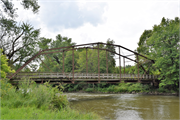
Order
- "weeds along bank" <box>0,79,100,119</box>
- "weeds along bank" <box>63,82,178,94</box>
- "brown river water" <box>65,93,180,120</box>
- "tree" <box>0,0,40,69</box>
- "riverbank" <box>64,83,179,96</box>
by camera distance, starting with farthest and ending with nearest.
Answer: "weeds along bank" <box>63,82,178,94</box>, "riverbank" <box>64,83,179,96</box>, "tree" <box>0,0,40,69</box>, "brown river water" <box>65,93,180,120</box>, "weeds along bank" <box>0,79,100,119</box>

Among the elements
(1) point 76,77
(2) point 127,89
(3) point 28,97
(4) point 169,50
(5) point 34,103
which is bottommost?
(2) point 127,89

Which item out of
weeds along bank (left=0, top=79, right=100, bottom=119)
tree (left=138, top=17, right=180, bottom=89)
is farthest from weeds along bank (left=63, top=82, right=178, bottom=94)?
weeds along bank (left=0, top=79, right=100, bottom=119)

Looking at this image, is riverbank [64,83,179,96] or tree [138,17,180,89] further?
riverbank [64,83,179,96]

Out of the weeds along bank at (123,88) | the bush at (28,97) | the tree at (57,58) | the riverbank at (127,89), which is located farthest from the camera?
the tree at (57,58)

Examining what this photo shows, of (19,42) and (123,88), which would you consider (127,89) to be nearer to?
(123,88)

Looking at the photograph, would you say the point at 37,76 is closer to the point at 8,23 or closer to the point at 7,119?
the point at 8,23

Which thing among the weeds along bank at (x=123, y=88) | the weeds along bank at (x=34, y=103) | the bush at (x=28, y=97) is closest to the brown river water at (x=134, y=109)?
the weeds along bank at (x=34, y=103)

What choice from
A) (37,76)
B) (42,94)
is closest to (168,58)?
(37,76)

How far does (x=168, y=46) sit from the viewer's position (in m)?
26.2

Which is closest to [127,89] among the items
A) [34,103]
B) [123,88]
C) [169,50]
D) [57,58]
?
[123,88]

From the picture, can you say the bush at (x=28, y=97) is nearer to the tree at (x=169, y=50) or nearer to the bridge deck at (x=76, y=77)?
the bridge deck at (x=76, y=77)

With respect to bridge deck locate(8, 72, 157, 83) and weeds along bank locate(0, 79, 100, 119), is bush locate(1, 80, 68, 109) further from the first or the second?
bridge deck locate(8, 72, 157, 83)

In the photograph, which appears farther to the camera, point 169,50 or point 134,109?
point 169,50

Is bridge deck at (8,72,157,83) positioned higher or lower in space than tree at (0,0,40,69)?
lower
